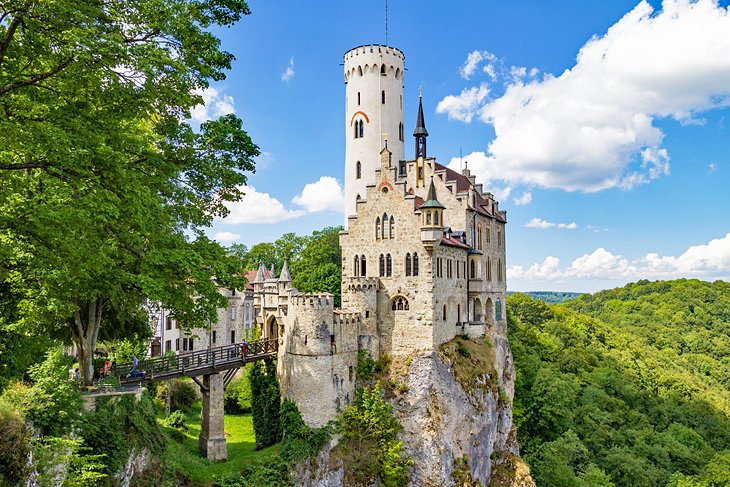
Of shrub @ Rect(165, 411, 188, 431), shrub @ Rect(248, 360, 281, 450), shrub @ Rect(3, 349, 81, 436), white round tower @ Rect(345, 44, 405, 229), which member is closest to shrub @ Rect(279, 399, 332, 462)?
shrub @ Rect(248, 360, 281, 450)

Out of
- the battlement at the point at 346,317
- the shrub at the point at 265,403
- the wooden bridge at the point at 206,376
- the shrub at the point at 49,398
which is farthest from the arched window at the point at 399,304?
the shrub at the point at 49,398

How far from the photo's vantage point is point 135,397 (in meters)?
21.8

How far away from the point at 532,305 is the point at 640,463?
46.5 m

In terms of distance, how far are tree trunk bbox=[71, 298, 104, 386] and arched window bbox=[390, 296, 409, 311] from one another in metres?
19.7

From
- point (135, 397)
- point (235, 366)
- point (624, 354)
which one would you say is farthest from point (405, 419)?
point (624, 354)

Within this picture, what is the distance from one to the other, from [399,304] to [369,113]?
1784 cm

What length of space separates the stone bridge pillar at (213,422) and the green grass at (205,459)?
0.55 m

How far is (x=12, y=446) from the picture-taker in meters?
13.6

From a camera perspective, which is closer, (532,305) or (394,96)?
(394,96)

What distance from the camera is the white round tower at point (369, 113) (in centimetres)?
4488

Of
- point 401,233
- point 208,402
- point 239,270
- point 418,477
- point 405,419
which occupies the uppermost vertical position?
point 401,233

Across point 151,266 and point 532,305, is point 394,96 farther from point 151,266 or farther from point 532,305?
point 532,305

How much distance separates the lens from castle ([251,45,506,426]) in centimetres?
3241

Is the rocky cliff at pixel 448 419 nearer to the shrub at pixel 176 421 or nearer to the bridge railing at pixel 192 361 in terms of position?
the bridge railing at pixel 192 361
